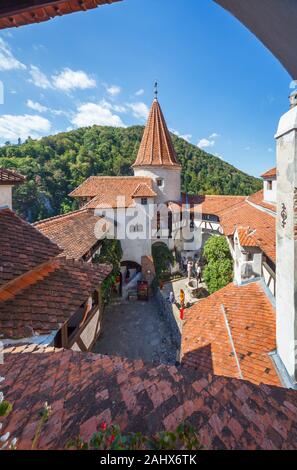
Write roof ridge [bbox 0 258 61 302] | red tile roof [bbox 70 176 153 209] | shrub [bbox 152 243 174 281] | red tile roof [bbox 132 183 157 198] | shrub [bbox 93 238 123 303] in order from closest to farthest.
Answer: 1. roof ridge [bbox 0 258 61 302]
2. shrub [bbox 93 238 123 303]
3. red tile roof [bbox 70 176 153 209]
4. red tile roof [bbox 132 183 157 198]
5. shrub [bbox 152 243 174 281]

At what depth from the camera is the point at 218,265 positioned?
13633 millimetres

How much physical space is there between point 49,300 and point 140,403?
3.12 m

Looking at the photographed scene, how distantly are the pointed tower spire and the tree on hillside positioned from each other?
10076mm

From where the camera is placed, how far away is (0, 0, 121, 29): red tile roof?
1.60 metres

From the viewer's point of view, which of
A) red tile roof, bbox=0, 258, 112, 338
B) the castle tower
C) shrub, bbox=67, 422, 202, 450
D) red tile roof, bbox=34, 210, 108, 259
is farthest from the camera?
the castle tower

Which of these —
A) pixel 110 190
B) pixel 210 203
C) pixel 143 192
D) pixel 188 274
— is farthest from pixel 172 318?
pixel 210 203

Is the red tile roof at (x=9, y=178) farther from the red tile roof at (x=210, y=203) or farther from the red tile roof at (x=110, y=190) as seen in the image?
the red tile roof at (x=210, y=203)

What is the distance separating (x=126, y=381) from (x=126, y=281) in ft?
53.5

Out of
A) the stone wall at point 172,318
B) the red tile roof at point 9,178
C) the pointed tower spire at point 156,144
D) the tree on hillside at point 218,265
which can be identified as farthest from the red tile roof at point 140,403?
the pointed tower spire at point 156,144

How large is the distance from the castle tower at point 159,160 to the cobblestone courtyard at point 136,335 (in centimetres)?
1040

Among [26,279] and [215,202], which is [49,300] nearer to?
[26,279]

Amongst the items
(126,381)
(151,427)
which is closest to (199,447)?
(151,427)

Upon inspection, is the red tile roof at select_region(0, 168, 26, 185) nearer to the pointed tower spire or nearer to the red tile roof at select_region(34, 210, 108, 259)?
the red tile roof at select_region(34, 210, 108, 259)

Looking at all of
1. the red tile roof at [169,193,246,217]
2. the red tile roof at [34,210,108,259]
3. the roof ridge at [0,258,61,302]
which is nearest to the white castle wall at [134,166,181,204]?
the red tile roof at [169,193,246,217]
